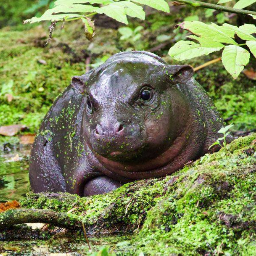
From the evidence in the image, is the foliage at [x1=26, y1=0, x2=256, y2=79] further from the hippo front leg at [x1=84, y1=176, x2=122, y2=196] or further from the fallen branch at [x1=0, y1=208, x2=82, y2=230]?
the hippo front leg at [x1=84, y1=176, x2=122, y2=196]

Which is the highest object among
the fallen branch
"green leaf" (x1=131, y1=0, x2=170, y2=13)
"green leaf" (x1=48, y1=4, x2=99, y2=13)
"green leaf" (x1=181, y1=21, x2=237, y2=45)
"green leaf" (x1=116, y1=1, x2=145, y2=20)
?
"green leaf" (x1=48, y1=4, x2=99, y2=13)

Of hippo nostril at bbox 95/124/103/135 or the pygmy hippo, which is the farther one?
the pygmy hippo

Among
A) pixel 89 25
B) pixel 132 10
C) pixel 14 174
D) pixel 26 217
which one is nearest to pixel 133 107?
pixel 89 25

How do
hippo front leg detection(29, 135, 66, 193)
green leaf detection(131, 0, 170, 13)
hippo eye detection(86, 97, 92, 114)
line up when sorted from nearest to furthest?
green leaf detection(131, 0, 170, 13), hippo eye detection(86, 97, 92, 114), hippo front leg detection(29, 135, 66, 193)

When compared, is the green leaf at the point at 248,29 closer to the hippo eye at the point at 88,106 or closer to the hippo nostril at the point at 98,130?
the hippo nostril at the point at 98,130

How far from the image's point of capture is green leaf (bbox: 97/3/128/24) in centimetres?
283

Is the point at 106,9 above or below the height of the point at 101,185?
above

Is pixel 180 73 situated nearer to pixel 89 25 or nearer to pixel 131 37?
pixel 89 25

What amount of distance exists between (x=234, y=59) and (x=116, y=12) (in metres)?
0.62

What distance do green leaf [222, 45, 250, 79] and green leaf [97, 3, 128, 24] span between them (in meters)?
0.52

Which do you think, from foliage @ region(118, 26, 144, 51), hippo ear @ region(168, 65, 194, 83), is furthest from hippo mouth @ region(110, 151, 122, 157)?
foliage @ region(118, 26, 144, 51)

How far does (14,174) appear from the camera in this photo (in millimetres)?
7320

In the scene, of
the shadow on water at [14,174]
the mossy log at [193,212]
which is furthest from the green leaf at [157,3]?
the shadow on water at [14,174]

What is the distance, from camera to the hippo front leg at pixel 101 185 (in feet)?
17.7
